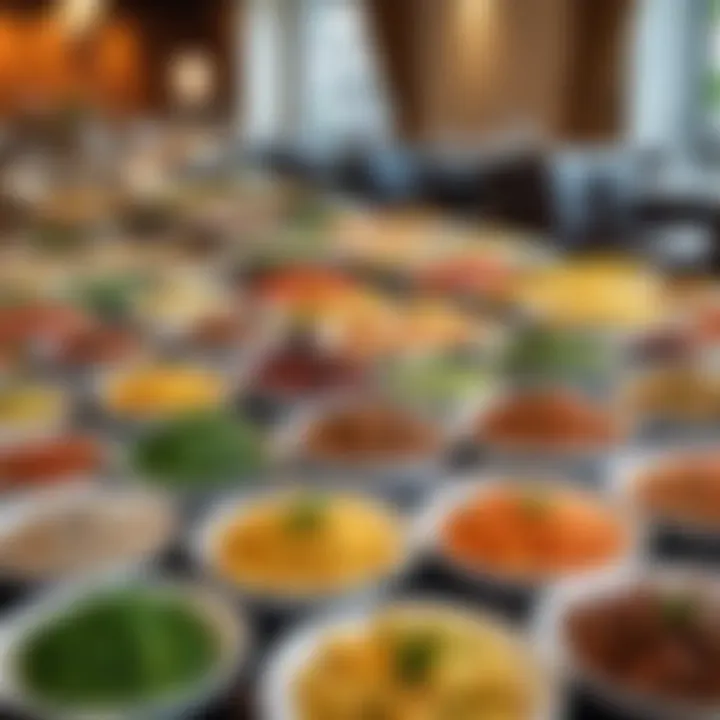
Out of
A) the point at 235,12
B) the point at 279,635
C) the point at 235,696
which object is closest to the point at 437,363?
the point at 279,635

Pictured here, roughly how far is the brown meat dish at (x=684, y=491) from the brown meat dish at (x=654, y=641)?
0.57ft

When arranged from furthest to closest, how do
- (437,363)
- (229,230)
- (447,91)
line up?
1. (447,91)
2. (229,230)
3. (437,363)

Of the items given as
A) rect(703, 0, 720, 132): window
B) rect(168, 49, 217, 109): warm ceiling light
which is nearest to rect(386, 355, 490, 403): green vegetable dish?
rect(703, 0, 720, 132): window

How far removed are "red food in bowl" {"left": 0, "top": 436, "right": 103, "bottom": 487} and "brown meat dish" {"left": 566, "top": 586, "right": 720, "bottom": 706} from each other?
607mm

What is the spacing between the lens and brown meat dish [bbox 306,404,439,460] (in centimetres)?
137

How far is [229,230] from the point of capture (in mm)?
2807

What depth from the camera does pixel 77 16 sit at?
25.3 feet

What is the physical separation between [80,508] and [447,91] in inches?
199

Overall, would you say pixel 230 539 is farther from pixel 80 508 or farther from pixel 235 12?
pixel 235 12

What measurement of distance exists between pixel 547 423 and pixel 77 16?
698cm

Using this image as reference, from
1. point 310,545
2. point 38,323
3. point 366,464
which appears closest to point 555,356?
point 366,464

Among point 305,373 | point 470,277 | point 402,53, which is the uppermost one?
point 305,373

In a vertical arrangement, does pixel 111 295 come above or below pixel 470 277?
above

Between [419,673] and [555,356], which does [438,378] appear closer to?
[555,356]
